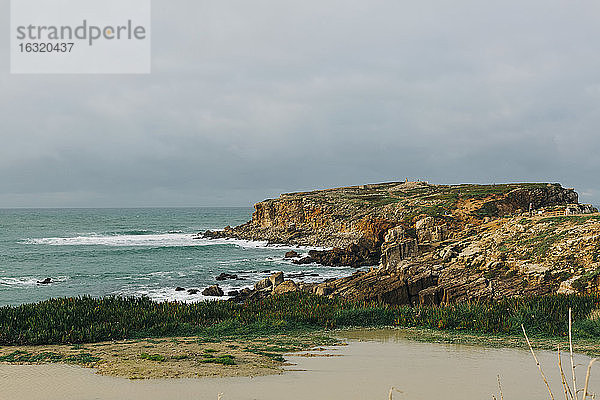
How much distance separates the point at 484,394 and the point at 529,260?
1502 centimetres

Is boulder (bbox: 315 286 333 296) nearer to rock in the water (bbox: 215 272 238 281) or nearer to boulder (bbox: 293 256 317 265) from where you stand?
Answer: rock in the water (bbox: 215 272 238 281)

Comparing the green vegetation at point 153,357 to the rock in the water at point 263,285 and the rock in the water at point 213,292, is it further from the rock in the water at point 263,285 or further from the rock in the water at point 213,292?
the rock in the water at point 213,292

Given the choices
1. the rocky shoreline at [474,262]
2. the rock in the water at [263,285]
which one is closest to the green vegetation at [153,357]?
the rocky shoreline at [474,262]

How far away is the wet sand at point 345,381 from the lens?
299 inches

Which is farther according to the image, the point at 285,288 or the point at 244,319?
the point at 285,288

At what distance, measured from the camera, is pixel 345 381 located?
8383mm

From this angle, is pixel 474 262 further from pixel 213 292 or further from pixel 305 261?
pixel 305 261

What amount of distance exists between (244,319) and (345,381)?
670 cm

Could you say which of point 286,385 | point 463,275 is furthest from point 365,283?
point 286,385

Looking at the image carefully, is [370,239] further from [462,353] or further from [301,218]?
[462,353]

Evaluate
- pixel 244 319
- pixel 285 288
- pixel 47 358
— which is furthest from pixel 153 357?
pixel 285 288

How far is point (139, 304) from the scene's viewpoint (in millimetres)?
15914

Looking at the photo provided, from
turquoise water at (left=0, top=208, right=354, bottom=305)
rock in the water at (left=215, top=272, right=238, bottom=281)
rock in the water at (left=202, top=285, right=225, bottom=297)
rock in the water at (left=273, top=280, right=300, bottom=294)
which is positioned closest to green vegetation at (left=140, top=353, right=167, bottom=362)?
rock in the water at (left=273, top=280, right=300, bottom=294)

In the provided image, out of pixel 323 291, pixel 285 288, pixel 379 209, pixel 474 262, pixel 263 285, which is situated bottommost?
pixel 263 285
